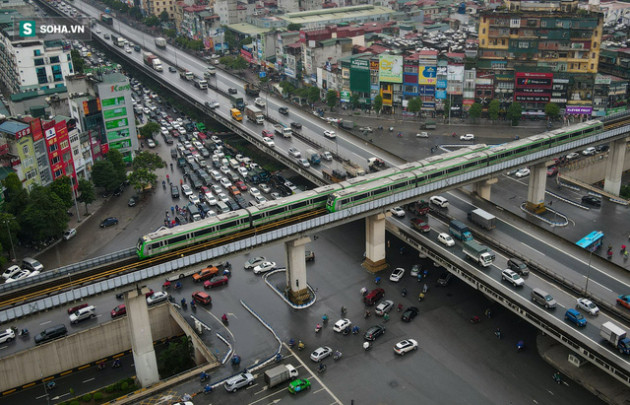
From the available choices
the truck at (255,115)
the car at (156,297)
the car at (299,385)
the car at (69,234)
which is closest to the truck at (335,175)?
the truck at (255,115)

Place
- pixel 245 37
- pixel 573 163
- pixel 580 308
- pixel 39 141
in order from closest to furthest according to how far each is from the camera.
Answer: pixel 580 308 < pixel 39 141 < pixel 573 163 < pixel 245 37

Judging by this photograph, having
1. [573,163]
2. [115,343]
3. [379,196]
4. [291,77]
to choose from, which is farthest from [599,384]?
[291,77]

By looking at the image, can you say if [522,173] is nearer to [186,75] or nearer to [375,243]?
[375,243]

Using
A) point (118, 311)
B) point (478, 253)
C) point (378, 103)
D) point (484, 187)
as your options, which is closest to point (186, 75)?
point (378, 103)

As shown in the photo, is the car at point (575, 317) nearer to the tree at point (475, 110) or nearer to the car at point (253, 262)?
the car at point (253, 262)

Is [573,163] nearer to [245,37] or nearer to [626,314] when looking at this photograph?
[626,314]

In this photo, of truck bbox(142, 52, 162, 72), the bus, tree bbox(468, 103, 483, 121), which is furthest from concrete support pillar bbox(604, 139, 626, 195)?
truck bbox(142, 52, 162, 72)

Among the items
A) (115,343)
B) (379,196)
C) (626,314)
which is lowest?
(115,343)

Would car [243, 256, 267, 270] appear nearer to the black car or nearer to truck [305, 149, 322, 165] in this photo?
truck [305, 149, 322, 165]
